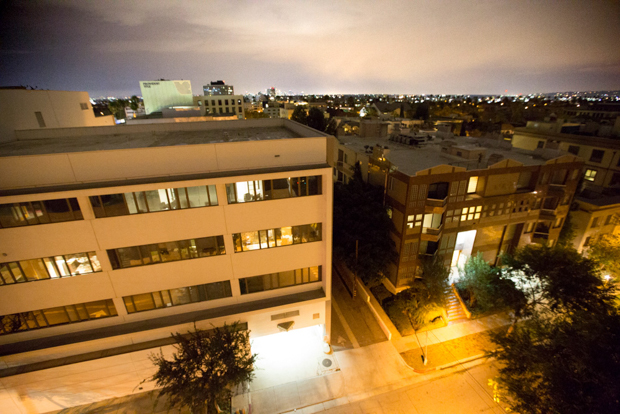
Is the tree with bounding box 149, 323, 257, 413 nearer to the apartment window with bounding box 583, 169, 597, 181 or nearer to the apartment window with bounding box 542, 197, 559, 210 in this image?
the apartment window with bounding box 542, 197, 559, 210

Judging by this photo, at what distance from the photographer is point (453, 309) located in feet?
80.0

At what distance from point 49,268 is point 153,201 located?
654cm

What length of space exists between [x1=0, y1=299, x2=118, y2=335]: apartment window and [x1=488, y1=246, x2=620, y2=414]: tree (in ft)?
77.5

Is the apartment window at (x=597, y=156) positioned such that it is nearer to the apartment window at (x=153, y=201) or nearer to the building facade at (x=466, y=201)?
the building facade at (x=466, y=201)

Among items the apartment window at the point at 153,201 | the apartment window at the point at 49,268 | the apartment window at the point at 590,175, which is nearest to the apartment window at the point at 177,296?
the apartment window at the point at 49,268

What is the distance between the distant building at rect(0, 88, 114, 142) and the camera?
768 inches

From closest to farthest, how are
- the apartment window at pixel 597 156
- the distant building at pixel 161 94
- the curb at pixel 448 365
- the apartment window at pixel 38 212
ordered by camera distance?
the apartment window at pixel 38 212 → the curb at pixel 448 365 → the apartment window at pixel 597 156 → the distant building at pixel 161 94

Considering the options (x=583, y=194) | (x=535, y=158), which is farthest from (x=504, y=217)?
(x=583, y=194)

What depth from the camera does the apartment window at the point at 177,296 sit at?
16359 mm

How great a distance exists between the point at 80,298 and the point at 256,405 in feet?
40.4

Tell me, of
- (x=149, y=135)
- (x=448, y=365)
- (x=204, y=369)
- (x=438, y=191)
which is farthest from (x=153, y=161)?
(x=448, y=365)

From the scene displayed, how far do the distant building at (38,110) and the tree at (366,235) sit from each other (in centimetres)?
2564

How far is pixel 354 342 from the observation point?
70.9ft

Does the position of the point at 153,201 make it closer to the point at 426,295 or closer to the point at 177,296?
the point at 177,296
